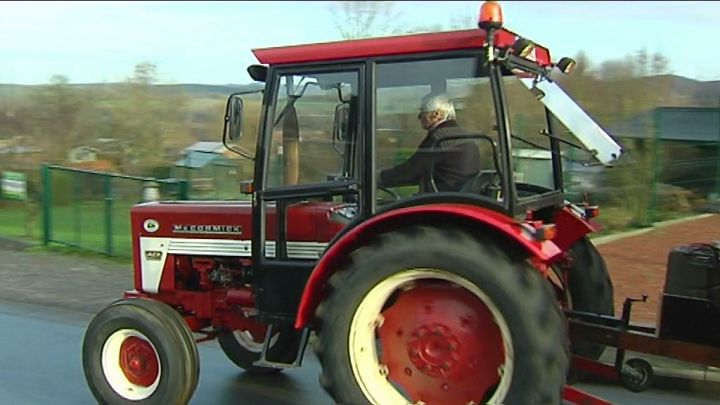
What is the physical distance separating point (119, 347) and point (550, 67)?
9.89 feet

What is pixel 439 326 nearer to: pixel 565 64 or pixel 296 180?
pixel 296 180

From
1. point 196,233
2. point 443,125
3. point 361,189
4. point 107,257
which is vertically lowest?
point 107,257

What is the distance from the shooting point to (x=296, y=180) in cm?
457

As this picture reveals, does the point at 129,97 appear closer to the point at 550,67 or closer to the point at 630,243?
the point at 630,243

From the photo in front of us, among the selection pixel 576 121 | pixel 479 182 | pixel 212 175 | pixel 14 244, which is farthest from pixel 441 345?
pixel 14 244

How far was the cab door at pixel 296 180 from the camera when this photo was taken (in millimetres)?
4477

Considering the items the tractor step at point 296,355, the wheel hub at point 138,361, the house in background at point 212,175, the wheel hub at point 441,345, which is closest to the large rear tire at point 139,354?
the wheel hub at point 138,361

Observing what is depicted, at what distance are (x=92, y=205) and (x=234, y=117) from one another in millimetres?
8016

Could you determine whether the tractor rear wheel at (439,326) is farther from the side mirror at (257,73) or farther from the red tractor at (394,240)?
the side mirror at (257,73)

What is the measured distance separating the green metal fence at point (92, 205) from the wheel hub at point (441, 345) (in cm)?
716

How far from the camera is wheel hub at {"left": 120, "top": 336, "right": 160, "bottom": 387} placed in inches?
197

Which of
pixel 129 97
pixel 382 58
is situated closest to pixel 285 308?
pixel 382 58

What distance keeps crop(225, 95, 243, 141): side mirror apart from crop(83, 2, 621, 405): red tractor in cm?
1

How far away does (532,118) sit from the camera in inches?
198
